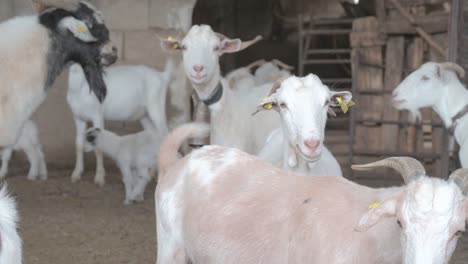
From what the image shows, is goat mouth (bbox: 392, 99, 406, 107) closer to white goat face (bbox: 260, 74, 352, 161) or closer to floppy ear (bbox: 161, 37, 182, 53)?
floppy ear (bbox: 161, 37, 182, 53)

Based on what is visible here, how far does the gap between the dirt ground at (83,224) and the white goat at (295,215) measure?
7.53 ft

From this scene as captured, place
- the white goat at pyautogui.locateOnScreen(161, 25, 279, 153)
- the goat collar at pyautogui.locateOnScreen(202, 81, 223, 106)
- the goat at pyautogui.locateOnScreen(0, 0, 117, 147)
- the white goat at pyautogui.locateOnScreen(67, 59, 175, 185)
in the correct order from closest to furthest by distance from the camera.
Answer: the white goat at pyautogui.locateOnScreen(161, 25, 279, 153), the goat collar at pyautogui.locateOnScreen(202, 81, 223, 106), the goat at pyautogui.locateOnScreen(0, 0, 117, 147), the white goat at pyautogui.locateOnScreen(67, 59, 175, 185)

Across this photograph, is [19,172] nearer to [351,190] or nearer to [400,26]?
[400,26]

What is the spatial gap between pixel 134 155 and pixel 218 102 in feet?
7.27

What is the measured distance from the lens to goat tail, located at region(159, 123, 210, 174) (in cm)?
408

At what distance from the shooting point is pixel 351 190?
3.23m

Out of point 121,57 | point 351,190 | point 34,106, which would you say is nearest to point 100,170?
point 121,57

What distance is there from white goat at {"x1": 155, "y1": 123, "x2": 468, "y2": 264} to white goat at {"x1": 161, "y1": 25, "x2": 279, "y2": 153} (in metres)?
1.94

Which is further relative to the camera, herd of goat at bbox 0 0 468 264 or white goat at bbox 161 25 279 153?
white goat at bbox 161 25 279 153

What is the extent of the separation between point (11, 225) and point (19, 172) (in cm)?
666

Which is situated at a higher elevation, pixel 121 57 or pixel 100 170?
pixel 121 57

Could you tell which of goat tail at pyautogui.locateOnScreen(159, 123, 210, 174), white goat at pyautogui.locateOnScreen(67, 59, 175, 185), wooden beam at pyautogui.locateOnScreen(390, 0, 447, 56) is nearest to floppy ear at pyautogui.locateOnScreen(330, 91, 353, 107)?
goat tail at pyautogui.locateOnScreen(159, 123, 210, 174)

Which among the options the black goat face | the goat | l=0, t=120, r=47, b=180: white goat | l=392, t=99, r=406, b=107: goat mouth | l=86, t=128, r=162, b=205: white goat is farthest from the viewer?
l=0, t=120, r=47, b=180: white goat

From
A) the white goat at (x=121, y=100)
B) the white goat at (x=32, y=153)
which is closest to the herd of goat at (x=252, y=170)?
the white goat at (x=121, y=100)
